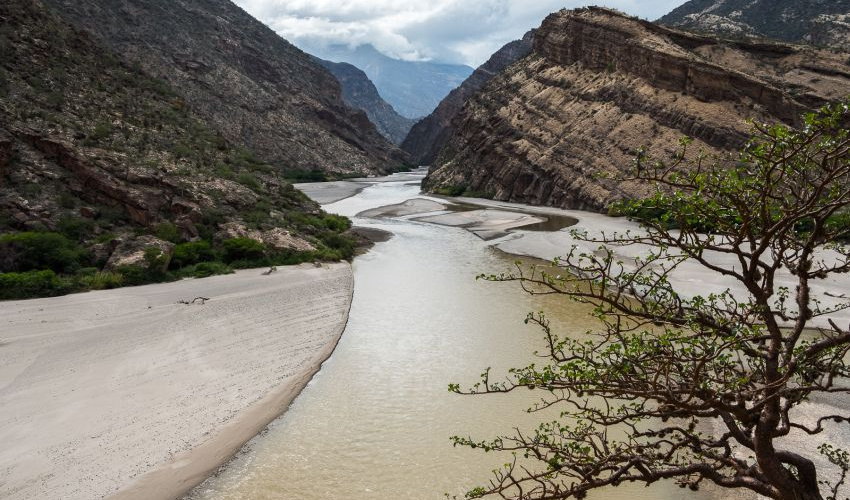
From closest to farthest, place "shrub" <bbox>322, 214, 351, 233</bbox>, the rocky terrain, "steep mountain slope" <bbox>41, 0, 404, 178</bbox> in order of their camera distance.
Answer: the rocky terrain < "shrub" <bbox>322, 214, 351, 233</bbox> < "steep mountain slope" <bbox>41, 0, 404, 178</bbox>

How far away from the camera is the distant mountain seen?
57.6 meters

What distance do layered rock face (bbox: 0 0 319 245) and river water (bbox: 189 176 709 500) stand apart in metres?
11.0

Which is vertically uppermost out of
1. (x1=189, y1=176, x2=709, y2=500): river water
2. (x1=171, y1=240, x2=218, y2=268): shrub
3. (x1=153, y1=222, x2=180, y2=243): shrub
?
(x1=153, y1=222, x2=180, y2=243): shrub

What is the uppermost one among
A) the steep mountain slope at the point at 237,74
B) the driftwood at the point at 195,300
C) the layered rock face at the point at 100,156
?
the steep mountain slope at the point at 237,74

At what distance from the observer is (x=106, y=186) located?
22781mm

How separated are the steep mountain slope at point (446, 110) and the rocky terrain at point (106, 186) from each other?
4917 inches

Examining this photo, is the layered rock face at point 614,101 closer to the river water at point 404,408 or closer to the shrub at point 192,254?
the river water at point 404,408

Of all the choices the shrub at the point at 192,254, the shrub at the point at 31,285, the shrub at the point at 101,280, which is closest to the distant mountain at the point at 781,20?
the shrub at the point at 192,254

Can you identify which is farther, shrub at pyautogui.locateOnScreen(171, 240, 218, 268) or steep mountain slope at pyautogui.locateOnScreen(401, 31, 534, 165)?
steep mountain slope at pyautogui.locateOnScreen(401, 31, 534, 165)

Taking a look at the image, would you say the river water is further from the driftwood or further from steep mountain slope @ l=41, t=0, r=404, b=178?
steep mountain slope @ l=41, t=0, r=404, b=178

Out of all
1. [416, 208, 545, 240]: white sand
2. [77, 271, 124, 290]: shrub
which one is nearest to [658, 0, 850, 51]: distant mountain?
[416, 208, 545, 240]: white sand

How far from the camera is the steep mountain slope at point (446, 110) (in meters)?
160

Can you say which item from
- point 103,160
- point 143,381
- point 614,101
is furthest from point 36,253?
point 614,101

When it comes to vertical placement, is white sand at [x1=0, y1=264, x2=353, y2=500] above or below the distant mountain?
below
